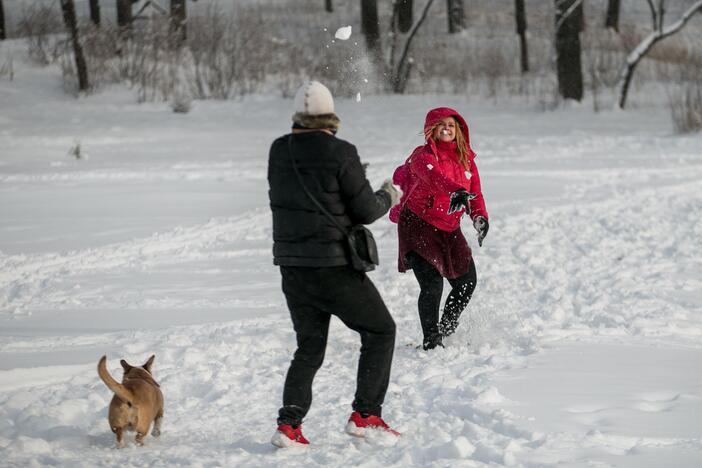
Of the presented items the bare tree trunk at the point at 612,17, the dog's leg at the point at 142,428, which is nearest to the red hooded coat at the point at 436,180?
the dog's leg at the point at 142,428

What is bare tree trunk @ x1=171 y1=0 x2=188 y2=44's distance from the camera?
2335cm

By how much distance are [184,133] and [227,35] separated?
8338 millimetres

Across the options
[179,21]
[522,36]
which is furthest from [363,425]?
[522,36]

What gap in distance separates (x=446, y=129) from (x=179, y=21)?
2057 cm

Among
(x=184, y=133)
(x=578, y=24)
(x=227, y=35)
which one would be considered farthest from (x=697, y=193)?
(x=227, y=35)

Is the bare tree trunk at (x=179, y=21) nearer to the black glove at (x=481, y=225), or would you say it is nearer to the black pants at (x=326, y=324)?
the black glove at (x=481, y=225)

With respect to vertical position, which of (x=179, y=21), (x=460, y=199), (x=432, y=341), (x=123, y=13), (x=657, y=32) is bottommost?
(x=432, y=341)

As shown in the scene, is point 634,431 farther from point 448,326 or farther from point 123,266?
point 123,266

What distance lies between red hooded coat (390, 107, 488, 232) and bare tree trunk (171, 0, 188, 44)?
17912 mm

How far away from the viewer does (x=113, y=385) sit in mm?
3816

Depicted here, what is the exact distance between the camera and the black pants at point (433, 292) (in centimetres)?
562

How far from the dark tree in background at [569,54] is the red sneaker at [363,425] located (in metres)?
17.6

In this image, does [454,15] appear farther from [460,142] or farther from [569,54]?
[460,142]

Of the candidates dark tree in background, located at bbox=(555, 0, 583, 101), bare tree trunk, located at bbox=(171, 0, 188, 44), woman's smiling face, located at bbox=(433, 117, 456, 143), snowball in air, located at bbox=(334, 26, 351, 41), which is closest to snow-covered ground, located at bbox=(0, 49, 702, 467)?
woman's smiling face, located at bbox=(433, 117, 456, 143)
